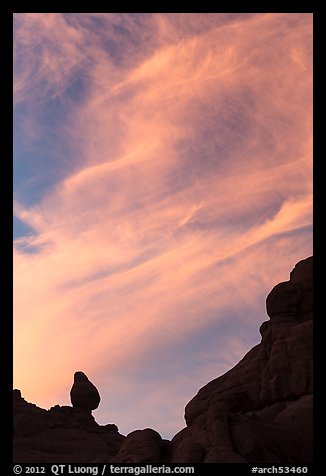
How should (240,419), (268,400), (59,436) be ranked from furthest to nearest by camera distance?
(59,436) < (268,400) < (240,419)

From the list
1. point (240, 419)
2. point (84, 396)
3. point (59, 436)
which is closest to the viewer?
point (240, 419)

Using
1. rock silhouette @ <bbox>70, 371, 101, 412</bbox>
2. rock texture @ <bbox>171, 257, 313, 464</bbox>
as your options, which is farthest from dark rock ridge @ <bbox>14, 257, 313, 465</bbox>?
rock silhouette @ <bbox>70, 371, 101, 412</bbox>

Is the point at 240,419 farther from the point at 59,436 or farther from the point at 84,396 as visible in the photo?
the point at 84,396

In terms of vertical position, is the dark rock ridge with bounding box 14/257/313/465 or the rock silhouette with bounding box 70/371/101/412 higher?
the rock silhouette with bounding box 70/371/101/412

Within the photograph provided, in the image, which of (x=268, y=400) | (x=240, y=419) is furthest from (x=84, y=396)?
(x=240, y=419)

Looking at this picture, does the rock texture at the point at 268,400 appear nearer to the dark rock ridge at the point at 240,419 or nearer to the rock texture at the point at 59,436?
the dark rock ridge at the point at 240,419

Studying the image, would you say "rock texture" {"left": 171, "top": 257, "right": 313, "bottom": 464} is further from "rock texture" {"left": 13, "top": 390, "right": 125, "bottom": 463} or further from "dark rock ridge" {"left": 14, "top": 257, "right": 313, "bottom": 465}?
"rock texture" {"left": 13, "top": 390, "right": 125, "bottom": 463}

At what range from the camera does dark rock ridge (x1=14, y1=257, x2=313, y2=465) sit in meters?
47.1

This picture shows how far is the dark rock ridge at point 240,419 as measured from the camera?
154ft

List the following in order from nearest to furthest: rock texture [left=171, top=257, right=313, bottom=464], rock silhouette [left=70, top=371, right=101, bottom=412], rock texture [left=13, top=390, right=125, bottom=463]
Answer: rock texture [left=171, top=257, right=313, bottom=464]
rock texture [left=13, top=390, right=125, bottom=463]
rock silhouette [left=70, top=371, right=101, bottom=412]

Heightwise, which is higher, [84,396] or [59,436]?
[84,396]

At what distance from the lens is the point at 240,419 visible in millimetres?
49250
